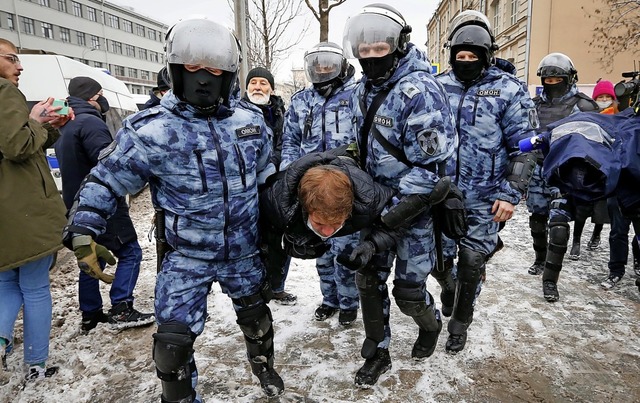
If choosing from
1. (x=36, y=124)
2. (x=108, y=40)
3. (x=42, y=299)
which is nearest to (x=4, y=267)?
(x=42, y=299)

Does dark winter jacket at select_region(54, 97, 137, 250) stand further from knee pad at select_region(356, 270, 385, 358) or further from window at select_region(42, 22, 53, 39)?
window at select_region(42, 22, 53, 39)

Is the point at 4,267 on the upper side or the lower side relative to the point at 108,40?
lower

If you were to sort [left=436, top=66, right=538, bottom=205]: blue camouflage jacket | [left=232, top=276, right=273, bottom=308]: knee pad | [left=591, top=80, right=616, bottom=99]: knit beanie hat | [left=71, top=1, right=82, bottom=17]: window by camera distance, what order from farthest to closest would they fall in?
[left=71, top=1, right=82, bottom=17]: window
[left=591, top=80, right=616, bottom=99]: knit beanie hat
[left=436, top=66, right=538, bottom=205]: blue camouflage jacket
[left=232, top=276, right=273, bottom=308]: knee pad

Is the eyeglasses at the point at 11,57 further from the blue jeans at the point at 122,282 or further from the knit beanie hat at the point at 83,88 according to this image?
the blue jeans at the point at 122,282

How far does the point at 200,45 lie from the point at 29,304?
200 cm

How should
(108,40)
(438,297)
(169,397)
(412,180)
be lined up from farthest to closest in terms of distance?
(108,40)
(438,297)
(412,180)
(169,397)

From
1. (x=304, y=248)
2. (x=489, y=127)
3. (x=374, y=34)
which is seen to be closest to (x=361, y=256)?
(x=304, y=248)

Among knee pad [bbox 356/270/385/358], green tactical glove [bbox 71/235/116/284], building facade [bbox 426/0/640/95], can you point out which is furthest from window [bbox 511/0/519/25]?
green tactical glove [bbox 71/235/116/284]

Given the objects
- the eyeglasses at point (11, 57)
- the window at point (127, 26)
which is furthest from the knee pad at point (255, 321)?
the window at point (127, 26)

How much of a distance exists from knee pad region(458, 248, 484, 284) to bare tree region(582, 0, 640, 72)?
1777 cm

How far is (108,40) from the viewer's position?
48844 mm

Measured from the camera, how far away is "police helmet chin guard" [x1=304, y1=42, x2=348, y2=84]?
137 inches

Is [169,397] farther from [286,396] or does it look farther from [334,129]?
[334,129]

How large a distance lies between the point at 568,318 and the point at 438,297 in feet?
3.36
